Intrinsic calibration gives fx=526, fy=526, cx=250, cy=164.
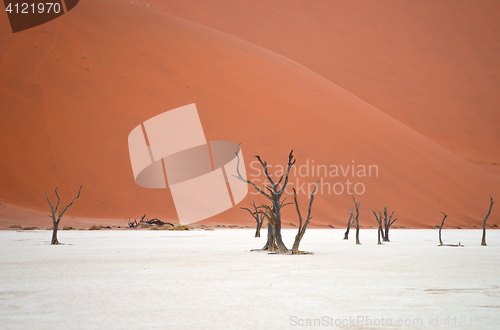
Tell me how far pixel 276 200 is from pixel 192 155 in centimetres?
2563

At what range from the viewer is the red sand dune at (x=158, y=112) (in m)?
33.3

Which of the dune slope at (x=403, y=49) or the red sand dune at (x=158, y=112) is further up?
the dune slope at (x=403, y=49)

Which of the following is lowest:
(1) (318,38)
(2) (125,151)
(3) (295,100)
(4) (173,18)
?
(2) (125,151)

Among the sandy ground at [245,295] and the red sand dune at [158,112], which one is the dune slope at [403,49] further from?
the sandy ground at [245,295]

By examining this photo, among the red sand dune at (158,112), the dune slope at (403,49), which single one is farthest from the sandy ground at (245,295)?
the dune slope at (403,49)

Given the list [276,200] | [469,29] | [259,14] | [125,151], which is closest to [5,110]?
[125,151]

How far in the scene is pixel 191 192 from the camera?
1385 inches

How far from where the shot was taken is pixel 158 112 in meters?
39.8

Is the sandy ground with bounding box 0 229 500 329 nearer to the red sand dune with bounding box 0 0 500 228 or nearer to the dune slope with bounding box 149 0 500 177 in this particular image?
the red sand dune with bounding box 0 0 500 228

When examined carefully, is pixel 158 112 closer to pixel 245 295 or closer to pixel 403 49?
pixel 245 295

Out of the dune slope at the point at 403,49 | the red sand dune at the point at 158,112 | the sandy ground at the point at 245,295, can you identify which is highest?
the dune slope at the point at 403,49

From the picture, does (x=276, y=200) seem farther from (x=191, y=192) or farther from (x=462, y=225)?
(x=462, y=225)

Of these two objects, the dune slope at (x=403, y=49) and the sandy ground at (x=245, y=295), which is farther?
the dune slope at (x=403, y=49)

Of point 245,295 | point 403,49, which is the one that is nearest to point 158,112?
point 245,295
